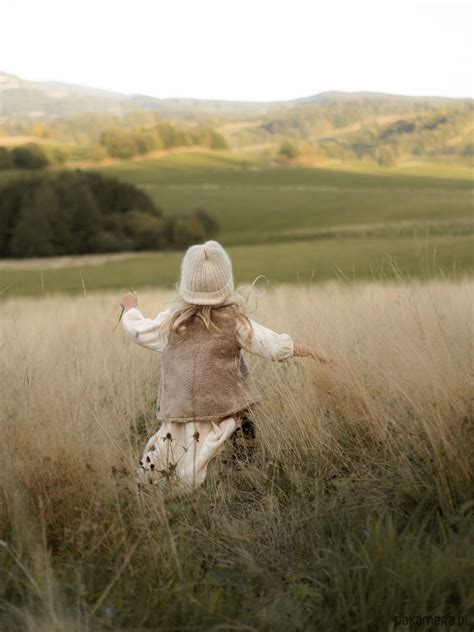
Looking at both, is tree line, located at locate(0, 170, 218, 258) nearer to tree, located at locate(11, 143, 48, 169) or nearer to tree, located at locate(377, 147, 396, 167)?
tree, located at locate(11, 143, 48, 169)

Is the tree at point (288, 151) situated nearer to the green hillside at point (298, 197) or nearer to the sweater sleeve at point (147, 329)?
the green hillside at point (298, 197)

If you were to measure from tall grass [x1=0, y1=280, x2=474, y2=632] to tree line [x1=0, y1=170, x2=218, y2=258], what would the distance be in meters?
41.2

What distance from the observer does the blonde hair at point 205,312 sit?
438cm

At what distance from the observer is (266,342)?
4.32 m

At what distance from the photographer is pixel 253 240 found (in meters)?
50.4

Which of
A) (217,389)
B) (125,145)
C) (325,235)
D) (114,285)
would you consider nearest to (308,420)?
(217,389)

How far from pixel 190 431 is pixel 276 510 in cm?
88

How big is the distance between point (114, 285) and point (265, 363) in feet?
65.2

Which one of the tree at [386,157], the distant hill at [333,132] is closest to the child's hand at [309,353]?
the distant hill at [333,132]

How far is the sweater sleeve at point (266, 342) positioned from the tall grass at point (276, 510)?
11.5 inches

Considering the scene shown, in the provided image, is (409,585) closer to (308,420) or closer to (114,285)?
(308,420)

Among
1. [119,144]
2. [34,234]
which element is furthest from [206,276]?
[119,144]

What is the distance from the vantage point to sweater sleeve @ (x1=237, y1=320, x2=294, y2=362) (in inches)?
169

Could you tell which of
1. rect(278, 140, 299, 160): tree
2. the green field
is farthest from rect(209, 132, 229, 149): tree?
rect(278, 140, 299, 160): tree
